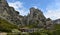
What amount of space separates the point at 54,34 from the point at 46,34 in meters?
5.25

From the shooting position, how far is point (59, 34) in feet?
327

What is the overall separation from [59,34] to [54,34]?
136 inches

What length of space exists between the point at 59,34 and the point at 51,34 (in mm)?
6115

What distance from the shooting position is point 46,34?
9675 centimetres

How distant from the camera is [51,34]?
9650 centimetres

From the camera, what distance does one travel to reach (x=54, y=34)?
98375 mm

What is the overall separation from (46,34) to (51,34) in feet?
9.65

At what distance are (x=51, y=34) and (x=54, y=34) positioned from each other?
2.79 metres

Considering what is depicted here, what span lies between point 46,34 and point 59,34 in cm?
869
